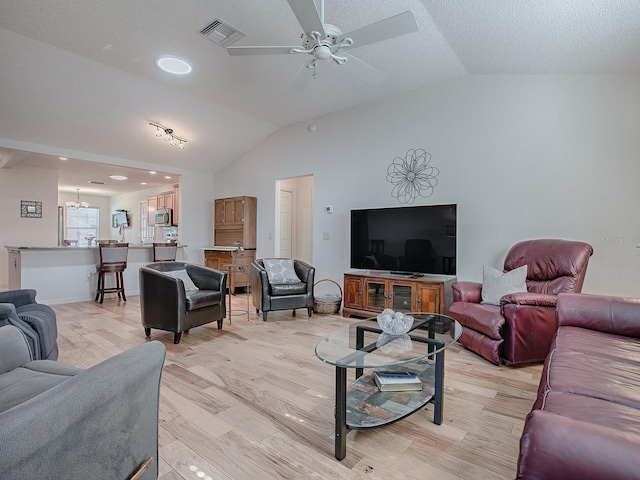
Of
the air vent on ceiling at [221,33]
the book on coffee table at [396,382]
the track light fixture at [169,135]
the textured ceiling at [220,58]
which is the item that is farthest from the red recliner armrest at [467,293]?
the track light fixture at [169,135]

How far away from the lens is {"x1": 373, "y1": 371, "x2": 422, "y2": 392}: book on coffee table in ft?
6.65

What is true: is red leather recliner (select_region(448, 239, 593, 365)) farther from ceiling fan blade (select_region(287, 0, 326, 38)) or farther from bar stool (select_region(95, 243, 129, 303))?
bar stool (select_region(95, 243, 129, 303))

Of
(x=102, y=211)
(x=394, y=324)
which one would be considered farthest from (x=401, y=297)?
(x=102, y=211)

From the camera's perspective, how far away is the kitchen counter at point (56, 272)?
5102 mm

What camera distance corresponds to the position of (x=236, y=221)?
21.2 ft

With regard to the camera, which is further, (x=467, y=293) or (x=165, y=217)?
(x=165, y=217)

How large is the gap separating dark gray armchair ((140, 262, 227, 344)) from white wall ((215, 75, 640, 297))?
1.98 m

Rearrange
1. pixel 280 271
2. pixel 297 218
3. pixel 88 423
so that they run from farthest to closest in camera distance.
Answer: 1. pixel 297 218
2. pixel 280 271
3. pixel 88 423

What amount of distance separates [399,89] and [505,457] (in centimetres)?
408

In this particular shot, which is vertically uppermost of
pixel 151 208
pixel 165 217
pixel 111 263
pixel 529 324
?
pixel 151 208

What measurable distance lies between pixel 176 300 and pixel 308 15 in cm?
274

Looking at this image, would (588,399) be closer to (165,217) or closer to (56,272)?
(56,272)

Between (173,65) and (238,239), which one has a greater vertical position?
(173,65)

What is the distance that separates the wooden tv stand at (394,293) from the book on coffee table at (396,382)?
5.95ft
